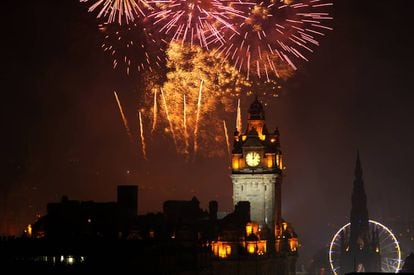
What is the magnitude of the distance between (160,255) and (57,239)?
48.5 ft

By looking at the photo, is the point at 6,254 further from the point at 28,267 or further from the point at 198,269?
the point at 198,269

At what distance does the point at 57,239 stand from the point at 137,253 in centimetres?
1457

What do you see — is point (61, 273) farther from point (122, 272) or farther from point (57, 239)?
point (57, 239)

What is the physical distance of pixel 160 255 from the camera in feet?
618

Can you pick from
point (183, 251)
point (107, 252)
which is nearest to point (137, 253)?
point (107, 252)

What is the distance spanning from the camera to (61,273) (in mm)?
168125

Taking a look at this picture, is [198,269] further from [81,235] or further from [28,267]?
[28,267]

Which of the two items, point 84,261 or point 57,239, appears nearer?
point 84,261

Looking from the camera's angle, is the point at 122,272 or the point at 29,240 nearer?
the point at 122,272

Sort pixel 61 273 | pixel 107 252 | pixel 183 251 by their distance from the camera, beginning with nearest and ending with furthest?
pixel 61 273 < pixel 107 252 < pixel 183 251

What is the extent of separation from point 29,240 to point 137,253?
49.7ft

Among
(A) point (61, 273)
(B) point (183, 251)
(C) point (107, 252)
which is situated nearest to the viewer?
(A) point (61, 273)

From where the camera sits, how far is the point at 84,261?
580 ft

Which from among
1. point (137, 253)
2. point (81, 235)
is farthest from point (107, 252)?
point (81, 235)
